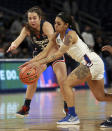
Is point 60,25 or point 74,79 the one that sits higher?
point 60,25

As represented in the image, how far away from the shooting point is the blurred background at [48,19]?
13086mm

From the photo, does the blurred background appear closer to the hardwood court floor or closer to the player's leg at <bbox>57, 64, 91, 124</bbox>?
the player's leg at <bbox>57, 64, 91, 124</bbox>

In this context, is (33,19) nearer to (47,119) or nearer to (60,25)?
(60,25)

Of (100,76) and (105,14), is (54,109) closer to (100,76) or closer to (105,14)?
(100,76)

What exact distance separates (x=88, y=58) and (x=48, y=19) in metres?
12.1

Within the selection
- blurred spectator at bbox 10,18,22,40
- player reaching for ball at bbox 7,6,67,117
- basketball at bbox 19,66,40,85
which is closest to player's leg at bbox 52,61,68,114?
player reaching for ball at bbox 7,6,67,117

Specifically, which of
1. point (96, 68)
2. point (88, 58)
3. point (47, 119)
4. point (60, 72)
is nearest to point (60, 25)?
point (88, 58)

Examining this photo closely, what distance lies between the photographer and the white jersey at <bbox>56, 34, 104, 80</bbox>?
584 centimetres

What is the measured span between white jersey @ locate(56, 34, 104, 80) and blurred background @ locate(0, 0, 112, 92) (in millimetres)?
726

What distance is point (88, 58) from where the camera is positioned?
589 cm

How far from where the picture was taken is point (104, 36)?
19.4 m

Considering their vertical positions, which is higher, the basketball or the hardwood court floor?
the basketball

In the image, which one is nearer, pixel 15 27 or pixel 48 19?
pixel 15 27

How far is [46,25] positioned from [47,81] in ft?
22.9
